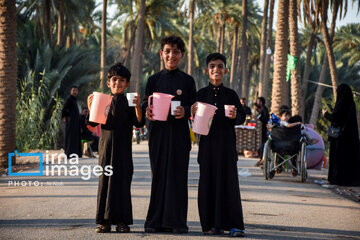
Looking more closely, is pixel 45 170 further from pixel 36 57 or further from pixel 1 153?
pixel 36 57

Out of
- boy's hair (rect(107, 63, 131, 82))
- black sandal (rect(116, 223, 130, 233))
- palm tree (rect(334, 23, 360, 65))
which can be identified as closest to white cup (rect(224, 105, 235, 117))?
boy's hair (rect(107, 63, 131, 82))

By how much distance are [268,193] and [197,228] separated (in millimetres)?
3421

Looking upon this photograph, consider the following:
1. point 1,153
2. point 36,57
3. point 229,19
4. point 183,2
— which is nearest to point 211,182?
point 1,153

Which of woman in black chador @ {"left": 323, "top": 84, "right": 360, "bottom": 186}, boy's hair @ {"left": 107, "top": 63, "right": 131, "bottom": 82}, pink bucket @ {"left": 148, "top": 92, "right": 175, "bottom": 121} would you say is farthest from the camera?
woman in black chador @ {"left": 323, "top": 84, "right": 360, "bottom": 186}

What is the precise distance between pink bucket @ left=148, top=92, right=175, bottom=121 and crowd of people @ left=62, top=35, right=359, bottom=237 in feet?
0.31

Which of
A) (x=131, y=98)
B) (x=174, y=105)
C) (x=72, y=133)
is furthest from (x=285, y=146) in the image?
(x=72, y=133)

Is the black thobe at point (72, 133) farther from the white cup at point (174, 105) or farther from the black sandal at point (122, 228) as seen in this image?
the white cup at point (174, 105)

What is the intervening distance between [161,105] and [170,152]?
22.9 inches

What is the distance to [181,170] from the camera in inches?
229

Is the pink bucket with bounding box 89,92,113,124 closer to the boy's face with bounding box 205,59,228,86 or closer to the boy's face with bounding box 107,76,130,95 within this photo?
the boy's face with bounding box 107,76,130,95

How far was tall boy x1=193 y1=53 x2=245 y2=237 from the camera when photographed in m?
5.68

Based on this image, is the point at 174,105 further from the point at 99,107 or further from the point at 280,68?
the point at 280,68

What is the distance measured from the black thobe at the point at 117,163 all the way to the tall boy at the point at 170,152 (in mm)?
225

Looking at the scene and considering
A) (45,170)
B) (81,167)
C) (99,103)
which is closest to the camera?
(99,103)
